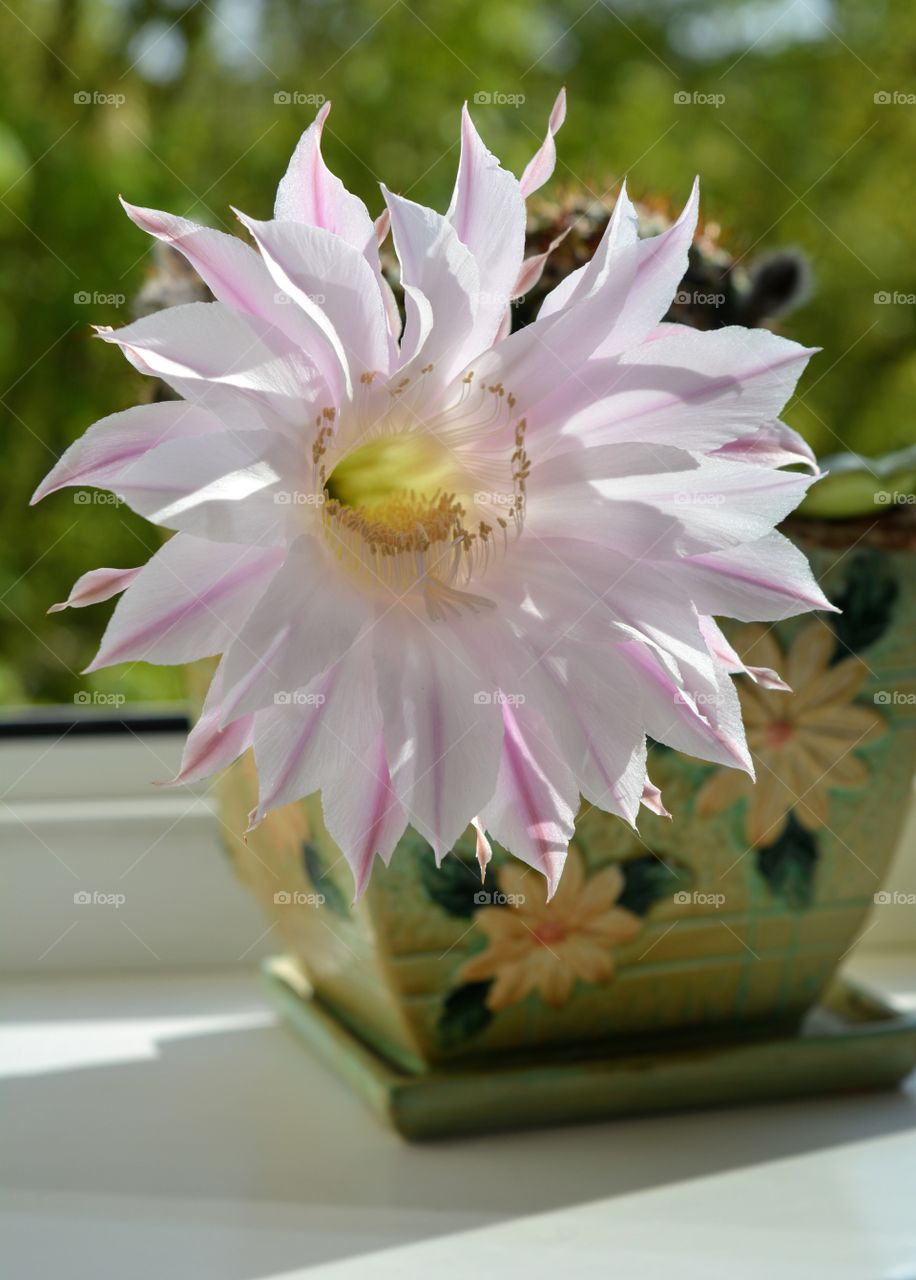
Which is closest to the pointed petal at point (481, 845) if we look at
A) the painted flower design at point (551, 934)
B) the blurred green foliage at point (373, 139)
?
the painted flower design at point (551, 934)

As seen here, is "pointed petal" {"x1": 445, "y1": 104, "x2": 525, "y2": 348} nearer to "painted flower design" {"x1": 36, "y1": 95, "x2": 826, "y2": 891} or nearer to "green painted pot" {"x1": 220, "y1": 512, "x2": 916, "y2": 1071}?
"painted flower design" {"x1": 36, "y1": 95, "x2": 826, "y2": 891}

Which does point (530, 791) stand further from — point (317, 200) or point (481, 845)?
point (317, 200)

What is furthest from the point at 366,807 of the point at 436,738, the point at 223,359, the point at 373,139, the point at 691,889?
the point at 373,139

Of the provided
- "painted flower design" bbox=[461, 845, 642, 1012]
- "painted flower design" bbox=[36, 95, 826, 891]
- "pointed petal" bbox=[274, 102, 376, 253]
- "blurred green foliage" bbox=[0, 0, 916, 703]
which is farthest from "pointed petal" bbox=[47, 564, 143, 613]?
"blurred green foliage" bbox=[0, 0, 916, 703]

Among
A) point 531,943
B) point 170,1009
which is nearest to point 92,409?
point 170,1009

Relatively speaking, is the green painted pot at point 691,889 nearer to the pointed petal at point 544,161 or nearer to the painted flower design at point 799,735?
the painted flower design at point 799,735

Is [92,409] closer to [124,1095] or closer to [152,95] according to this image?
[152,95]

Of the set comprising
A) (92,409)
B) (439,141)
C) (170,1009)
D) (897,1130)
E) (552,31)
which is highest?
(552,31)
